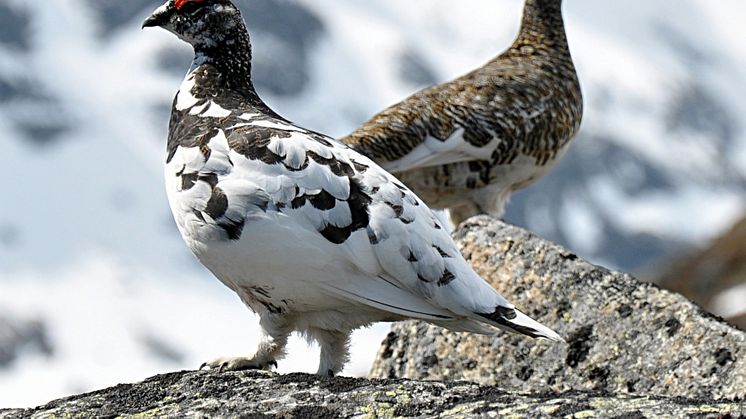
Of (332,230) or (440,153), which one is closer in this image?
(332,230)

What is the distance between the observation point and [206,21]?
20.0 ft

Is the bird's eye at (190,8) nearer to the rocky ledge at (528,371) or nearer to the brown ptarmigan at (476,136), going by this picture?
the rocky ledge at (528,371)

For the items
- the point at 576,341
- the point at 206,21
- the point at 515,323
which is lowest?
the point at 515,323

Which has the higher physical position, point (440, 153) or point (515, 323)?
point (440, 153)

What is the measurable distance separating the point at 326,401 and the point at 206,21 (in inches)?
97.9

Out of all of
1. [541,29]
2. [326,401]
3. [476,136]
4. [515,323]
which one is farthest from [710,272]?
[326,401]

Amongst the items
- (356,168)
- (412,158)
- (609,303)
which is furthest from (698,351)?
(412,158)

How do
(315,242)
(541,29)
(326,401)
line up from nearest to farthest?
(326,401)
(315,242)
(541,29)

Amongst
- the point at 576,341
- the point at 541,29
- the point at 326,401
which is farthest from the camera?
the point at 541,29

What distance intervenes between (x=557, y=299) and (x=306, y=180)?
65.0 inches

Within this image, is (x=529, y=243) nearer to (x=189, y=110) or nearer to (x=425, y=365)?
(x=425, y=365)

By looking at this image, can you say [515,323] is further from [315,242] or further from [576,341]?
[576,341]

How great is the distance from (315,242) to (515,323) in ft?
2.80

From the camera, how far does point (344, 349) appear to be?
5.34 m
